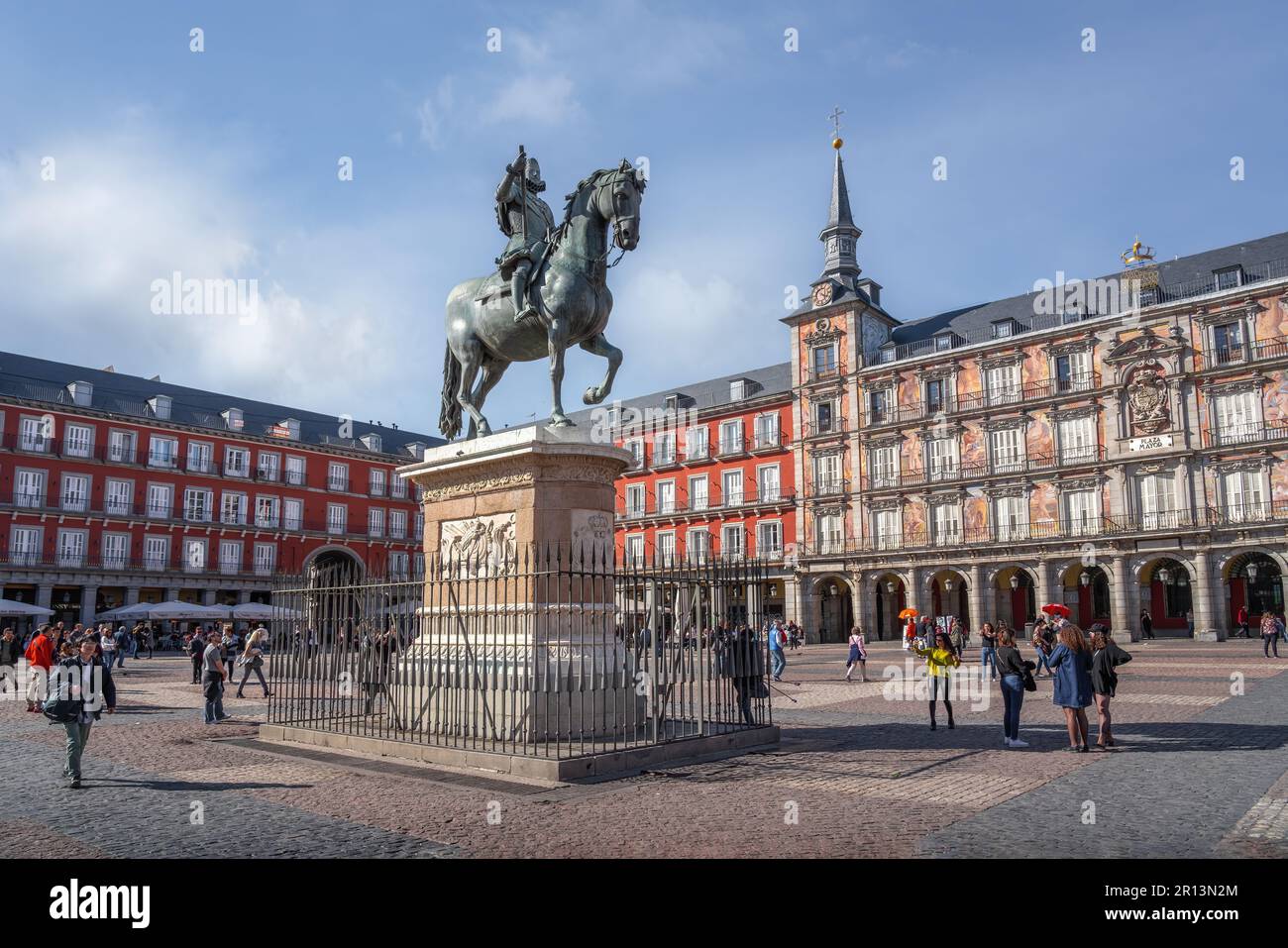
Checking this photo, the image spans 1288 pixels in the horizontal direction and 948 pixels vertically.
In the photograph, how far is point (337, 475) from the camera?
52.5 meters

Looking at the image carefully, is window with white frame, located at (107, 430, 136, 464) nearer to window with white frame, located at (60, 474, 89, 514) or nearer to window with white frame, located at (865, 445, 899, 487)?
window with white frame, located at (60, 474, 89, 514)

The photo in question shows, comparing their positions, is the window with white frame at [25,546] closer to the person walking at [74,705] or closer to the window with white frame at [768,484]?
the window with white frame at [768,484]

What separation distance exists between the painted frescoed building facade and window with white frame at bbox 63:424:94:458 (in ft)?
113

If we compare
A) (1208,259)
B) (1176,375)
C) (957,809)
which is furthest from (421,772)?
(1208,259)

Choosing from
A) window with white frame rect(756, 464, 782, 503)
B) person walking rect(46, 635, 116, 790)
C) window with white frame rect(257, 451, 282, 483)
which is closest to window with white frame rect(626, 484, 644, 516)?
window with white frame rect(756, 464, 782, 503)

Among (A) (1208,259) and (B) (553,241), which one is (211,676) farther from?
(A) (1208,259)

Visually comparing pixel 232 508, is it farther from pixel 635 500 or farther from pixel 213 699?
pixel 213 699

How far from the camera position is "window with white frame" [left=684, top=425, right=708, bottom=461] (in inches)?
2041

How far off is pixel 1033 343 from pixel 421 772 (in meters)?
38.8

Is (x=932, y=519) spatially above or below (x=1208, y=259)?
below

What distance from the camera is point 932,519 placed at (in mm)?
42781

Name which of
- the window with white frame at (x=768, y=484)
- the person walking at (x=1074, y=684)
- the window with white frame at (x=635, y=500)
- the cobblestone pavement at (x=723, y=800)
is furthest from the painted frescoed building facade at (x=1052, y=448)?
the person walking at (x=1074, y=684)

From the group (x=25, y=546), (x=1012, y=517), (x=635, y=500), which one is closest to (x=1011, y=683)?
(x=1012, y=517)

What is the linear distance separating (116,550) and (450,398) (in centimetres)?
4034
